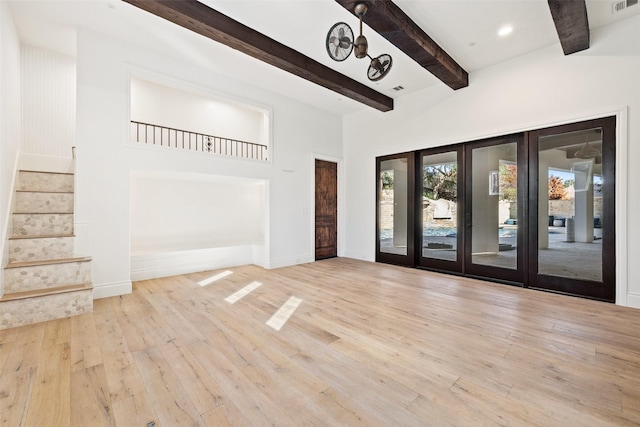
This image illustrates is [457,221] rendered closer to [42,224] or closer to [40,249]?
[40,249]

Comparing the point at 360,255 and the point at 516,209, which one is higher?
the point at 516,209

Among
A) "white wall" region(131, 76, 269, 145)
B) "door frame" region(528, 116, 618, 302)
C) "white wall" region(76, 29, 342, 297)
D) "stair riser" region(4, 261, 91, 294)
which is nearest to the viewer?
"stair riser" region(4, 261, 91, 294)

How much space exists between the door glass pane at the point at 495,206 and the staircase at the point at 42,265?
583cm

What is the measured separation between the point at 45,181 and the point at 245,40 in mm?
3624

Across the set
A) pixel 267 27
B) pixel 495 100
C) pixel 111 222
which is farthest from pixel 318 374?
pixel 495 100

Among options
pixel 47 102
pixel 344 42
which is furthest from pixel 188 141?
pixel 344 42

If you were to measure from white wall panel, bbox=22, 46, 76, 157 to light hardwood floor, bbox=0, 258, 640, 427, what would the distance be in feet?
10.5

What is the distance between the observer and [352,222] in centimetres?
691

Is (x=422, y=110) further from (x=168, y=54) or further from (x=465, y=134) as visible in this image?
(x=168, y=54)

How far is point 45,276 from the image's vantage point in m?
3.17

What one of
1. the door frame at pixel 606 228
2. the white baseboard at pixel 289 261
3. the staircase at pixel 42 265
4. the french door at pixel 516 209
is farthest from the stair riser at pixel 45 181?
the door frame at pixel 606 228

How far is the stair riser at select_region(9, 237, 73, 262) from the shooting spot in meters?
3.20

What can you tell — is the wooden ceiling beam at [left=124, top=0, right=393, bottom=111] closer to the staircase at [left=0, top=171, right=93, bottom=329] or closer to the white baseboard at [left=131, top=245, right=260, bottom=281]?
the staircase at [left=0, top=171, right=93, bottom=329]

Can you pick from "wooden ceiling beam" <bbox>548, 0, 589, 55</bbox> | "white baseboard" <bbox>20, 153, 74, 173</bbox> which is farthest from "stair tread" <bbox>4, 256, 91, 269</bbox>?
"wooden ceiling beam" <bbox>548, 0, 589, 55</bbox>
